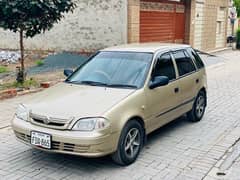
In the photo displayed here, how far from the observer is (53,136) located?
4246mm

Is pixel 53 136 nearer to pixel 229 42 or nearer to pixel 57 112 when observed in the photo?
pixel 57 112

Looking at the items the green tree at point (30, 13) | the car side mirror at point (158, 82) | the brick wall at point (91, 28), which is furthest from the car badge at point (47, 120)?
the brick wall at point (91, 28)

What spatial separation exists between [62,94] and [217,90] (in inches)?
253

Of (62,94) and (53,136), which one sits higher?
(62,94)

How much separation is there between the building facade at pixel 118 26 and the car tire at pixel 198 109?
23.5 ft

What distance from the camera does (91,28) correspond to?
1444 centimetres

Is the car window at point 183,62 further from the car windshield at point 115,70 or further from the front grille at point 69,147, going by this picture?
the front grille at point 69,147

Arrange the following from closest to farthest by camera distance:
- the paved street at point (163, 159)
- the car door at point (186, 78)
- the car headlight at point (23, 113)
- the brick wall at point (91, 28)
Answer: the paved street at point (163, 159) < the car headlight at point (23, 113) < the car door at point (186, 78) < the brick wall at point (91, 28)

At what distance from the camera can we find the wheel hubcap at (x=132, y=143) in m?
4.66

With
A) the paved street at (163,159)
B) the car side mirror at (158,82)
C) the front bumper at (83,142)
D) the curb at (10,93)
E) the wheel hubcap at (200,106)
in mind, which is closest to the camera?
the front bumper at (83,142)

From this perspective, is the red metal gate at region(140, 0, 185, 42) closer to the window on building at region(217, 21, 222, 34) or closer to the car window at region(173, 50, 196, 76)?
the window on building at region(217, 21, 222, 34)

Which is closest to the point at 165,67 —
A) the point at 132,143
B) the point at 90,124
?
the point at 132,143

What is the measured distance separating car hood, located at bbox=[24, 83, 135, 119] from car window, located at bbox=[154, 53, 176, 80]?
800 millimetres

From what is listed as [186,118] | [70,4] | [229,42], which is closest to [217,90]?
[186,118]
